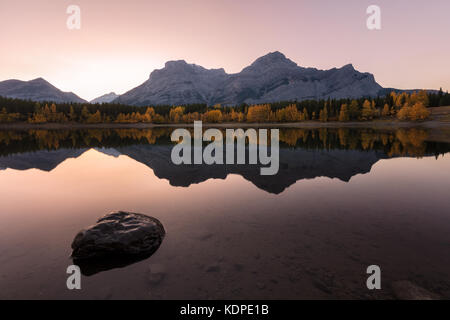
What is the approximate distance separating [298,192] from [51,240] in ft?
57.5

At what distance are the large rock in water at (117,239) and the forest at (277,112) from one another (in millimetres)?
166768

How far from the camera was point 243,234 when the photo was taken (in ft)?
39.4

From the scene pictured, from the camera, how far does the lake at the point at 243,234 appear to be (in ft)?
26.3

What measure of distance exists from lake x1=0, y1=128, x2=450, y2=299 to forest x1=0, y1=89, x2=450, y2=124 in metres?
151

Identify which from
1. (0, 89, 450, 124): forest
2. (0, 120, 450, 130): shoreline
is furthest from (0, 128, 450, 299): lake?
(0, 89, 450, 124): forest

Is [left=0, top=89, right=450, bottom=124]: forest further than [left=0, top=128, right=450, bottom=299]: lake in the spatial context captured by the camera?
Yes

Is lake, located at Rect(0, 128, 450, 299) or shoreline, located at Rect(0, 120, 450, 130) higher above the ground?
shoreline, located at Rect(0, 120, 450, 130)

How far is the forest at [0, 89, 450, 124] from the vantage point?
488 feet

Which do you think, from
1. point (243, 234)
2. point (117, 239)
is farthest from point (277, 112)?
point (117, 239)

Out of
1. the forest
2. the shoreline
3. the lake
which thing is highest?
the forest

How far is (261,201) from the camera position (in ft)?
57.2

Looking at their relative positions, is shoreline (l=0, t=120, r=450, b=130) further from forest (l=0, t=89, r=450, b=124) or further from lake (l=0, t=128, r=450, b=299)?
lake (l=0, t=128, r=450, b=299)
